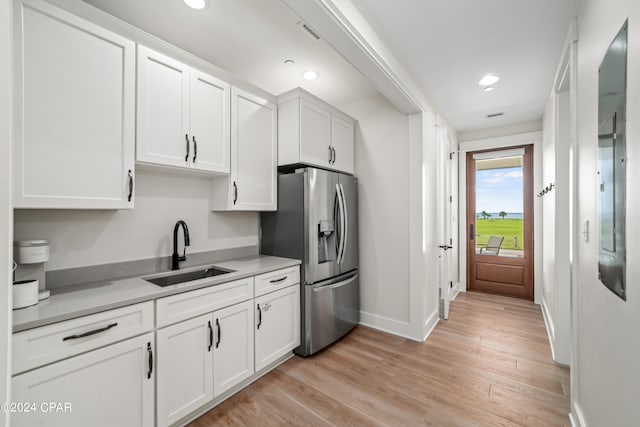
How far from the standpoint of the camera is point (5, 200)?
30.9 inches

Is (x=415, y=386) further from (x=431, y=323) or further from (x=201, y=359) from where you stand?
(x=201, y=359)

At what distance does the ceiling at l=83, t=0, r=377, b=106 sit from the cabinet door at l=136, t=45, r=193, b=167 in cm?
31

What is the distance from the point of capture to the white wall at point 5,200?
2.53ft

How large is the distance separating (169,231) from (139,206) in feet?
0.94

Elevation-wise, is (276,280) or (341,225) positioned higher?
(341,225)

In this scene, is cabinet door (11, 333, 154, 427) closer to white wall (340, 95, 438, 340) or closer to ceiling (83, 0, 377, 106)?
ceiling (83, 0, 377, 106)

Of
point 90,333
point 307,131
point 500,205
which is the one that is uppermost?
point 307,131

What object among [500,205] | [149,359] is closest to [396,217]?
[500,205]

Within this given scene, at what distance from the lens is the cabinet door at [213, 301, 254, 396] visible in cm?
182

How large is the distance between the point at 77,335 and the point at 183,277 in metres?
0.91

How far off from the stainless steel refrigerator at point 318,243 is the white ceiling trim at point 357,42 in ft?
3.09

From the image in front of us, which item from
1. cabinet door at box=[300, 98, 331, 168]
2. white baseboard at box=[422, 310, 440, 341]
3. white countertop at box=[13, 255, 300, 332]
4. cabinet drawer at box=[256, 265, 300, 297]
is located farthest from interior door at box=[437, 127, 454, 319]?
white countertop at box=[13, 255, 300, 332]

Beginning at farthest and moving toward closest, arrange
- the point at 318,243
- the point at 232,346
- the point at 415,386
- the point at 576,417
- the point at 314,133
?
1. the point at 314,133
2. the point at 318,243
3. the point at 415,386
4. the point at 232,346
5. the point at 576,417

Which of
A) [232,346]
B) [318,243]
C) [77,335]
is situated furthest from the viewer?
[318,243]
